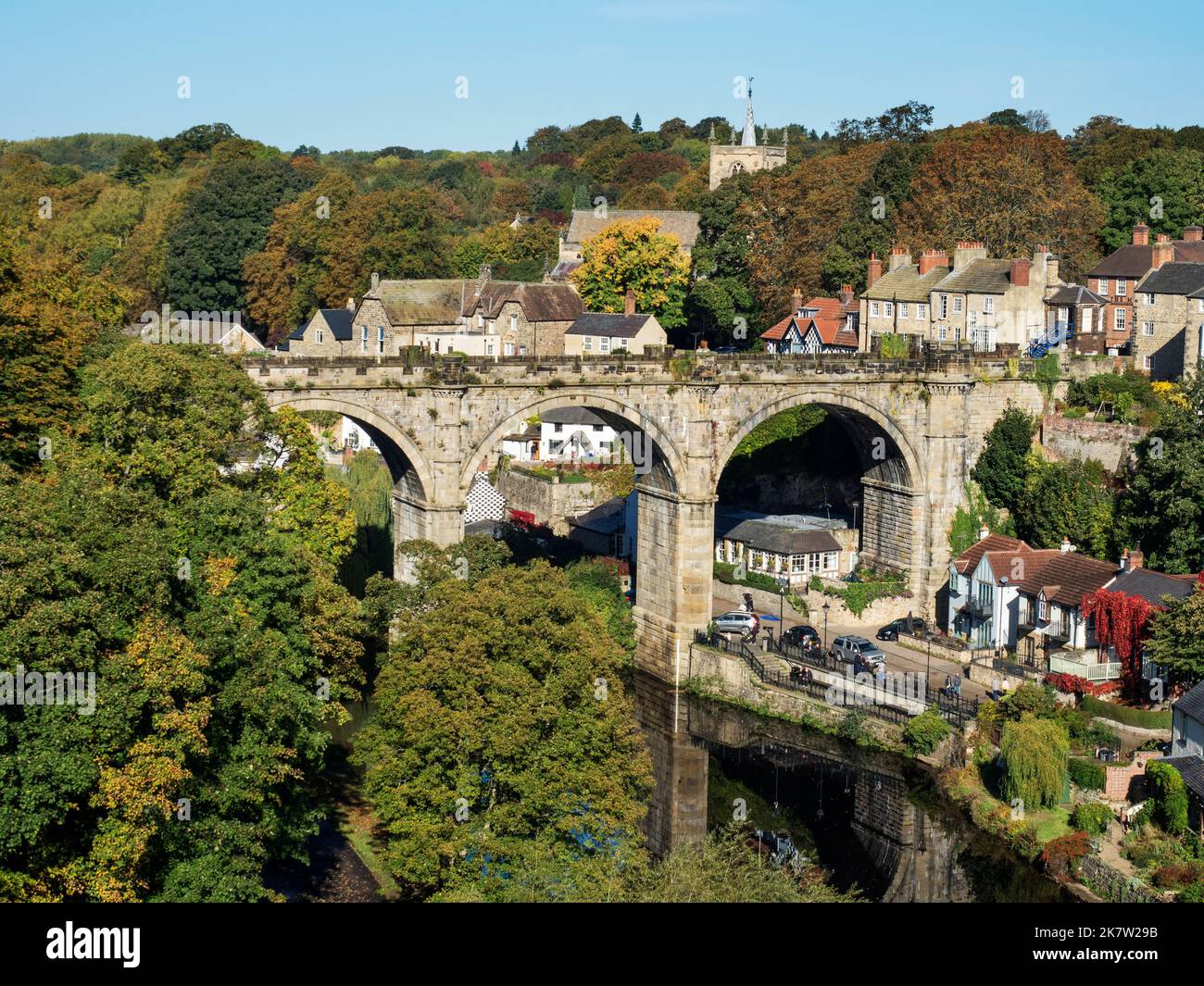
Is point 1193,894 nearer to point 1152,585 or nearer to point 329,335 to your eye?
point 1152,585

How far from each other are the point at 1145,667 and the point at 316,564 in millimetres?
23544

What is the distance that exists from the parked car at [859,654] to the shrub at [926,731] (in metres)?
4.66

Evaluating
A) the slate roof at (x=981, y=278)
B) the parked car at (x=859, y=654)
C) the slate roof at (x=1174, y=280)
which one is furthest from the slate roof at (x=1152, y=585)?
the slate roof at (x=981, y=278)

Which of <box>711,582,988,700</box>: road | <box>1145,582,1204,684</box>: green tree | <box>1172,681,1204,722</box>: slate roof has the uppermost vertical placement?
<box>1145,582,1204,684</box>: green tree

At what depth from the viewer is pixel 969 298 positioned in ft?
216

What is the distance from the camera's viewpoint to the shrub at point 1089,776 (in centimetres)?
4181

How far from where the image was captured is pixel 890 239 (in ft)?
262

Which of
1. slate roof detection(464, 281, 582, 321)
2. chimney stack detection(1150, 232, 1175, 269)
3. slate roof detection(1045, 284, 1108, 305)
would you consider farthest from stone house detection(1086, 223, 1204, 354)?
slate roof detection(464, 281, 582, 321)

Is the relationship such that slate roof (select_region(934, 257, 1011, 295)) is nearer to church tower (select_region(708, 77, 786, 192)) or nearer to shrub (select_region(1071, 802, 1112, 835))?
shrub (select_region(1071, 802, 1112, 835))

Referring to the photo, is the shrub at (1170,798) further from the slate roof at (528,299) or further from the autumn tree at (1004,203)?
the slate roof at (528,299)

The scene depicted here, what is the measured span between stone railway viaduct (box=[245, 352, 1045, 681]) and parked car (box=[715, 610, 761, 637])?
74 cm

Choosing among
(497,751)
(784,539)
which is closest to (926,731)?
(784,539)

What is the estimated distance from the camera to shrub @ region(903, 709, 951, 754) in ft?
151
